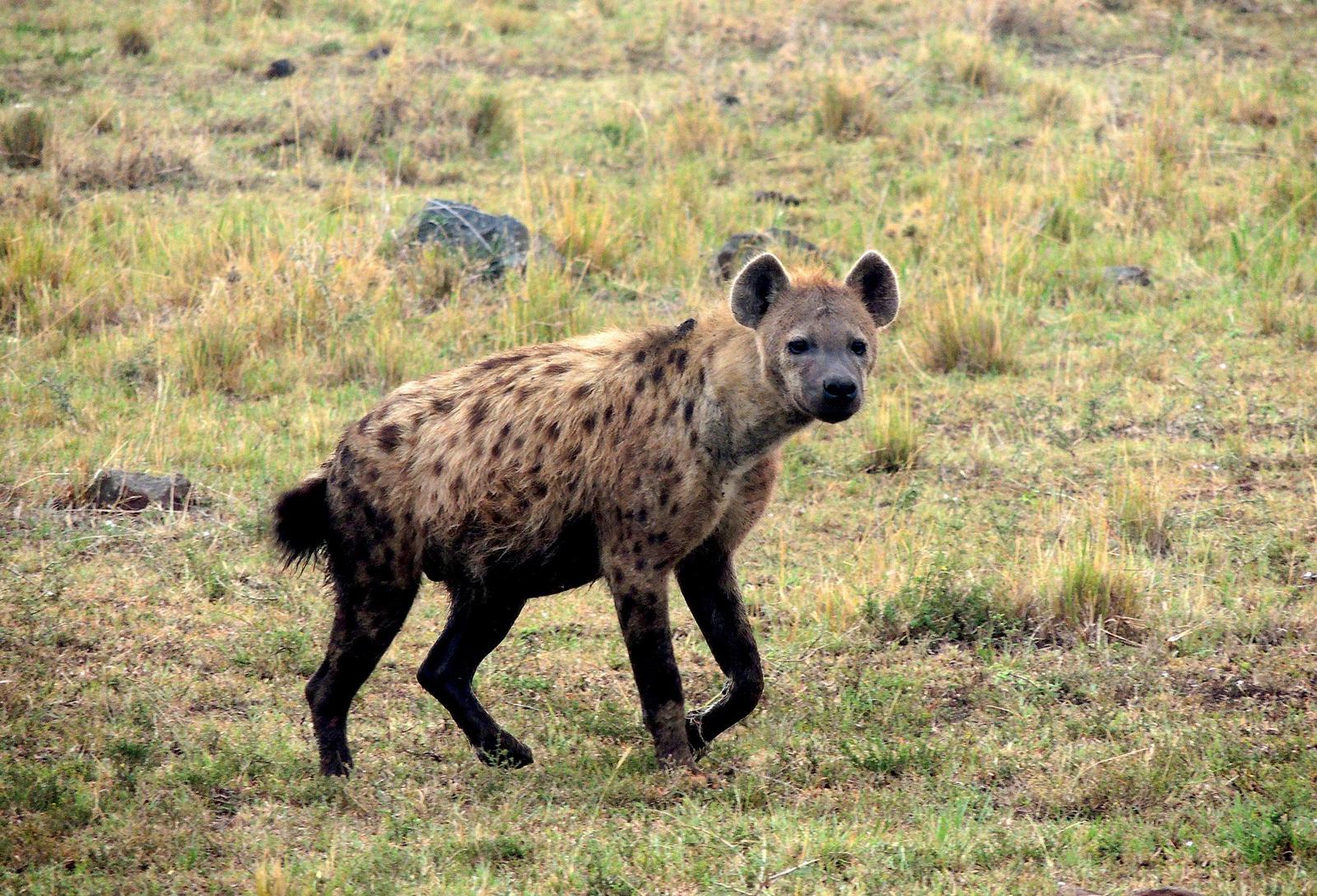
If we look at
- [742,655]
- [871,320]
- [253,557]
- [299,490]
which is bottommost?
[253,557]

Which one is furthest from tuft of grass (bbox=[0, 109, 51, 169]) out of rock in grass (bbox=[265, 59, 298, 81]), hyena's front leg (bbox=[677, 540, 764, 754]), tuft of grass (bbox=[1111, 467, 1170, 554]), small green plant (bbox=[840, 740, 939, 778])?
small green plant (bbox=[840, 740, 939, 778])

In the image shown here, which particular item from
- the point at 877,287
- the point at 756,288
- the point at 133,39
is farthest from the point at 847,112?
the point at 756,288

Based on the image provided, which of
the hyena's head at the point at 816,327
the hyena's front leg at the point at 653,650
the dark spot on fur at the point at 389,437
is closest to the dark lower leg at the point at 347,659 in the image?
the dark spot on fur at the point at 389,437

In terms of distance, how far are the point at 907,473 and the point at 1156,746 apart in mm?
2194

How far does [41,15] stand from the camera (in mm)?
11141

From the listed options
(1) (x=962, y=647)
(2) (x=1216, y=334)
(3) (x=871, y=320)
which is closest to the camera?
(3) (x=871, y=320)

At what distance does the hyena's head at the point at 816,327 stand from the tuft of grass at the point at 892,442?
1809 millimetres

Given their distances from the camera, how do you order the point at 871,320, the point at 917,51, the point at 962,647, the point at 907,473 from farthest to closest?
the point at 917,51 → the point at 907,473 → the point at 962,647 → the point at 871,320

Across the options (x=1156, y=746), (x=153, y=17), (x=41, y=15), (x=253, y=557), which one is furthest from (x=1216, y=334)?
(x=41, y=15)

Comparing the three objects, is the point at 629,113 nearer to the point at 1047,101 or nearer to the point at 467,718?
the point at 1047,101

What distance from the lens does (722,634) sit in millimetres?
4172

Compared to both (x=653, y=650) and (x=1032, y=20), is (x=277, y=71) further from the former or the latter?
(x=653, y=650)

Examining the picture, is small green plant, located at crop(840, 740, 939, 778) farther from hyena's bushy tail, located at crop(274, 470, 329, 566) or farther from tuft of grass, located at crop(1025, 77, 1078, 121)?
tuft of grass, located at crop(1025, 77, 1078, 121)

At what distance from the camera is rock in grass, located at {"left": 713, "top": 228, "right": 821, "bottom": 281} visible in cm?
746
